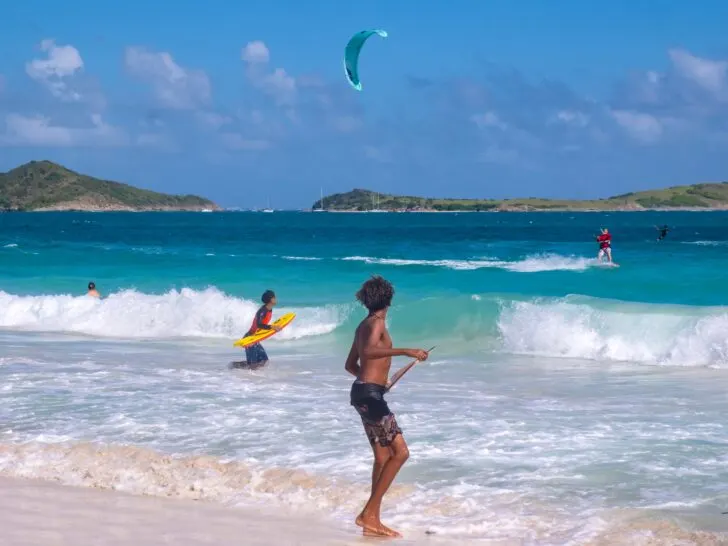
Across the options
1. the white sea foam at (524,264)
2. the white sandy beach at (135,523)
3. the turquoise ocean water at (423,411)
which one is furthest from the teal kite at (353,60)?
the white sea foam at (524,264)

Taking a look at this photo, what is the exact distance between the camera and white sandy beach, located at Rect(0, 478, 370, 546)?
623cm

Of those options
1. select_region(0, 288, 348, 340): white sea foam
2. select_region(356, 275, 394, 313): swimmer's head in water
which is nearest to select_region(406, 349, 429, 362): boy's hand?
select_region(356, 275, 394, 313): swimmer's head in water

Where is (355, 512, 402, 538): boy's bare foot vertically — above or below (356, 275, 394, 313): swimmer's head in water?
below

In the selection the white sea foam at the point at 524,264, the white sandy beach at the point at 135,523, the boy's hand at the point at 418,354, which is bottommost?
the white sandy beach at the point at 135,523

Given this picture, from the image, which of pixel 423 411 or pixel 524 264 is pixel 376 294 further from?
pixel 524 264

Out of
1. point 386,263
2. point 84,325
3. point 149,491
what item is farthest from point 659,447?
point 386,263

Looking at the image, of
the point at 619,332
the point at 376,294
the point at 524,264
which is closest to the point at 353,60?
the point at 619,332

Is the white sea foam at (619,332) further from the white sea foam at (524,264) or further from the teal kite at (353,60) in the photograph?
the white sea foam at (524,264)

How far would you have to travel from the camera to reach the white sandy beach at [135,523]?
6.23 m

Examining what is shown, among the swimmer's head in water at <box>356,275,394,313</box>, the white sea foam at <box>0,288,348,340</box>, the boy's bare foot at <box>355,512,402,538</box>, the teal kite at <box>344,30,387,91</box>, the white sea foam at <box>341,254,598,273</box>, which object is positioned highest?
the teal kite at <box>344,30,387,91</box>

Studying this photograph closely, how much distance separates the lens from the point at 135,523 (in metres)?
6.61

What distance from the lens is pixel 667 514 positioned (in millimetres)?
7059

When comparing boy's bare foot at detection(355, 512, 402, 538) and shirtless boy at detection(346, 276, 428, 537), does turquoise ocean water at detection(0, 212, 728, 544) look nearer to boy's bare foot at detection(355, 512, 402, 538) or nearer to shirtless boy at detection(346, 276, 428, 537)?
boy's bare foot at detection(355, 512, 402, 538)

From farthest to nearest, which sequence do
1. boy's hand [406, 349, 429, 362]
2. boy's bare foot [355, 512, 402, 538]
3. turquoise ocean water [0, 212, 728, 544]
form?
turquoise ocean water [0, 212, 728, 544], boy's bare foot [355, 512, 402, 538], boy's hand [406, 349, 429, 362]
